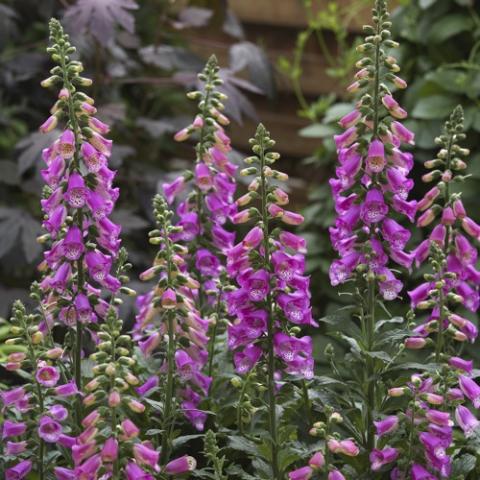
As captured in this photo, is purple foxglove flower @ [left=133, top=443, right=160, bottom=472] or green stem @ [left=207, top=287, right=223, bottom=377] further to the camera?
green stem @ [left=207, top=287, right=223, bottom=377]

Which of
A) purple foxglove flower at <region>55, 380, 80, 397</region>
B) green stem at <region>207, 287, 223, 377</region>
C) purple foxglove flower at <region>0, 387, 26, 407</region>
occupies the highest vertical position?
green stem at <region>207, 287, 223, 377</region>

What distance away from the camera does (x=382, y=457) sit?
160 cm

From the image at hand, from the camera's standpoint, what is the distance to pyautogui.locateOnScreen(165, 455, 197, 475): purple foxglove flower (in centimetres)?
159

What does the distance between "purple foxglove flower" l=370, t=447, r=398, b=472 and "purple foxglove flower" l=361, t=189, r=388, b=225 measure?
35cm

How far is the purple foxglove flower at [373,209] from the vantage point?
64.8 inches

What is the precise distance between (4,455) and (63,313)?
25 cm

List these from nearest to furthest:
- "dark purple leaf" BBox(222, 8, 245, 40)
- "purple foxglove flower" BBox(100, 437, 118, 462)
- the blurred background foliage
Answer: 1. "purple foxglove flower" BBox(100, 437, 118, 462)
2. the blurred background foliage
3. "dark purple leaf" BBox(222, 8, 245, 40)

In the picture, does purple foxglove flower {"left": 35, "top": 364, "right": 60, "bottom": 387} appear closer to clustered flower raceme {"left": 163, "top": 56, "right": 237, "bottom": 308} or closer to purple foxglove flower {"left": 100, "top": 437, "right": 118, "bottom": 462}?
purple foxglove flower {"left": 100, "top": 437, "right": 118, "bottom": 462}

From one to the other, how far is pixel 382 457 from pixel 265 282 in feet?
1.06

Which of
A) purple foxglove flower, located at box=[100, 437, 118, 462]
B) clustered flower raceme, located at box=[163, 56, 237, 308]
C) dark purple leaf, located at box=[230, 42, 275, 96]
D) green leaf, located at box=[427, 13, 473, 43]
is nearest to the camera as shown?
purple foxglove flower, located at box=[100, 437, 118, 462]

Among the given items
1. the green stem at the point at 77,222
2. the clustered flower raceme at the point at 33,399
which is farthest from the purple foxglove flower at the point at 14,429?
the green stem at the point at 77,222

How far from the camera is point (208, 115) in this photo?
1995 mm

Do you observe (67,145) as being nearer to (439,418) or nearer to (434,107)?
(439,418)

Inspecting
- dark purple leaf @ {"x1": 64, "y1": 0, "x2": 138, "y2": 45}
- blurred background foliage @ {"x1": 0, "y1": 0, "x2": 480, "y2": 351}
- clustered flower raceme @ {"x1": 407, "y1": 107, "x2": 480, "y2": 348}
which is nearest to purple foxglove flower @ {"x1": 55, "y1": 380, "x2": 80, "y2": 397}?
clustered flower raceme @ {"x1": 407, "y1": 107, "x2": 480, "y2": 348}
